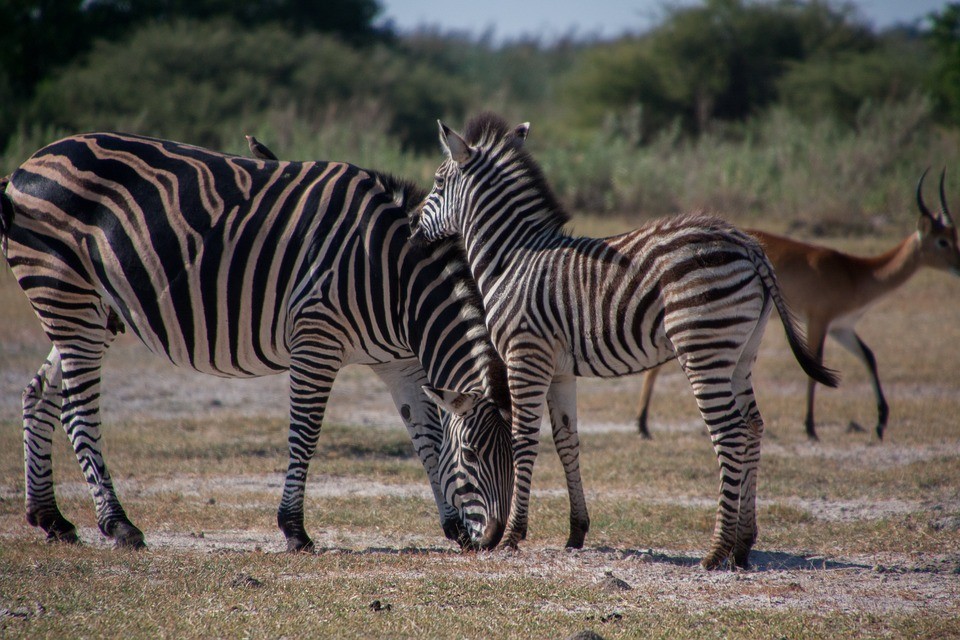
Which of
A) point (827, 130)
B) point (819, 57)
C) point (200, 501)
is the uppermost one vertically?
point (819, 57)

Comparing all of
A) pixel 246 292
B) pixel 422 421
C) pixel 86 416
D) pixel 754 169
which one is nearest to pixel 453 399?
pixel 422 421

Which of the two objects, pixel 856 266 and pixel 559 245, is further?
pixel 856 266

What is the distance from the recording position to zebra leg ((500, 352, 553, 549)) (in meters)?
5.62

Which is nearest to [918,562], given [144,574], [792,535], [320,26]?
[792,535]

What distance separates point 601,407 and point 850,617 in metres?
6.26

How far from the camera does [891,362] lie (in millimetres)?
12117

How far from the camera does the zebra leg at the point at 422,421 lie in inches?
230

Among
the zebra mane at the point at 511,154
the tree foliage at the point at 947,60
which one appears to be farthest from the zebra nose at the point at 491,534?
the tree foliage at the point at 947,60

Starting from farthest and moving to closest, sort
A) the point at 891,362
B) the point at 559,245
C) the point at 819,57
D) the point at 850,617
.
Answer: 1. the point at 819,57
2. the point at 891,362
3. the point at 559,245
4. the point at 850,617

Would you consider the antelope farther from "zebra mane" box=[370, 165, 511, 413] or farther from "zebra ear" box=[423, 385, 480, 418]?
"zebra ear" box=[423, 385, 480, 418]

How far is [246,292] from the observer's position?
19.2 ft

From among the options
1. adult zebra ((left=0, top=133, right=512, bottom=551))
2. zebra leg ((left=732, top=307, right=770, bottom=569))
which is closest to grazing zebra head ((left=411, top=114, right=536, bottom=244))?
adult zebra ((left=0, top=133, right=512, bottom=551))

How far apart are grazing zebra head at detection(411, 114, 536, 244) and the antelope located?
3770 millimetres

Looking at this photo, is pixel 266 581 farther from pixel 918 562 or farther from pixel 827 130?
pixel 827 130
